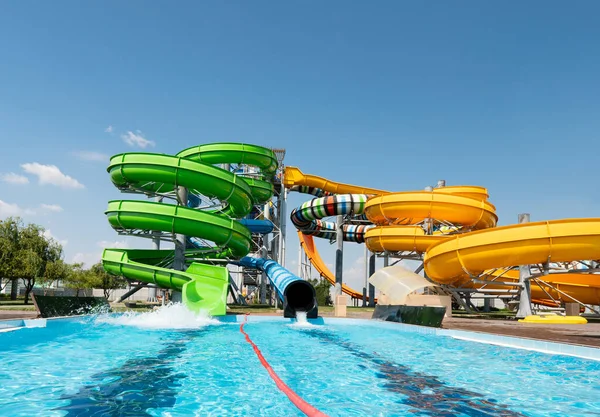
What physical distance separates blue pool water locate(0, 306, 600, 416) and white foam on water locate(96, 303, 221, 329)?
2548 millimetres

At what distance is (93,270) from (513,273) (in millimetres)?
41090

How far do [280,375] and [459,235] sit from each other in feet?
44.3

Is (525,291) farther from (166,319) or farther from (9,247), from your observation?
(9,247)

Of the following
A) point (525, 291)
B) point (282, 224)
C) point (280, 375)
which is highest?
point (282, 224)

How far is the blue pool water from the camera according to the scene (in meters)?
4.50

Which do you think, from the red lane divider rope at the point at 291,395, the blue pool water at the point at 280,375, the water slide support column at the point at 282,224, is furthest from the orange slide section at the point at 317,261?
the red lane divider rope at the point at 291,395

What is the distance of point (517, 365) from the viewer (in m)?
7.08

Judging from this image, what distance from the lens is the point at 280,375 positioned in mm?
6105

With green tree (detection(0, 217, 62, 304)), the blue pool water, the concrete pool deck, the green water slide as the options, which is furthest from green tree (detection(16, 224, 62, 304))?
the blue pool water

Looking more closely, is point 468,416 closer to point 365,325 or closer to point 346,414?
point 346,414

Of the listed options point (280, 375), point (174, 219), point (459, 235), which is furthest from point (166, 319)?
point (459, 235)

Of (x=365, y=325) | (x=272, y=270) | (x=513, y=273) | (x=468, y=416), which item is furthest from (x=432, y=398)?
(x=513, y=273)

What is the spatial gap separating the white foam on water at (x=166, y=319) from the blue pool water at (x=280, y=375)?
2548mm

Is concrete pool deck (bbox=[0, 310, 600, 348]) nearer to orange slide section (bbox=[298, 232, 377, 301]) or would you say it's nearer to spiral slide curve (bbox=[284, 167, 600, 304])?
spiral slide curve (bbox=[284, 167, 600, 304])
